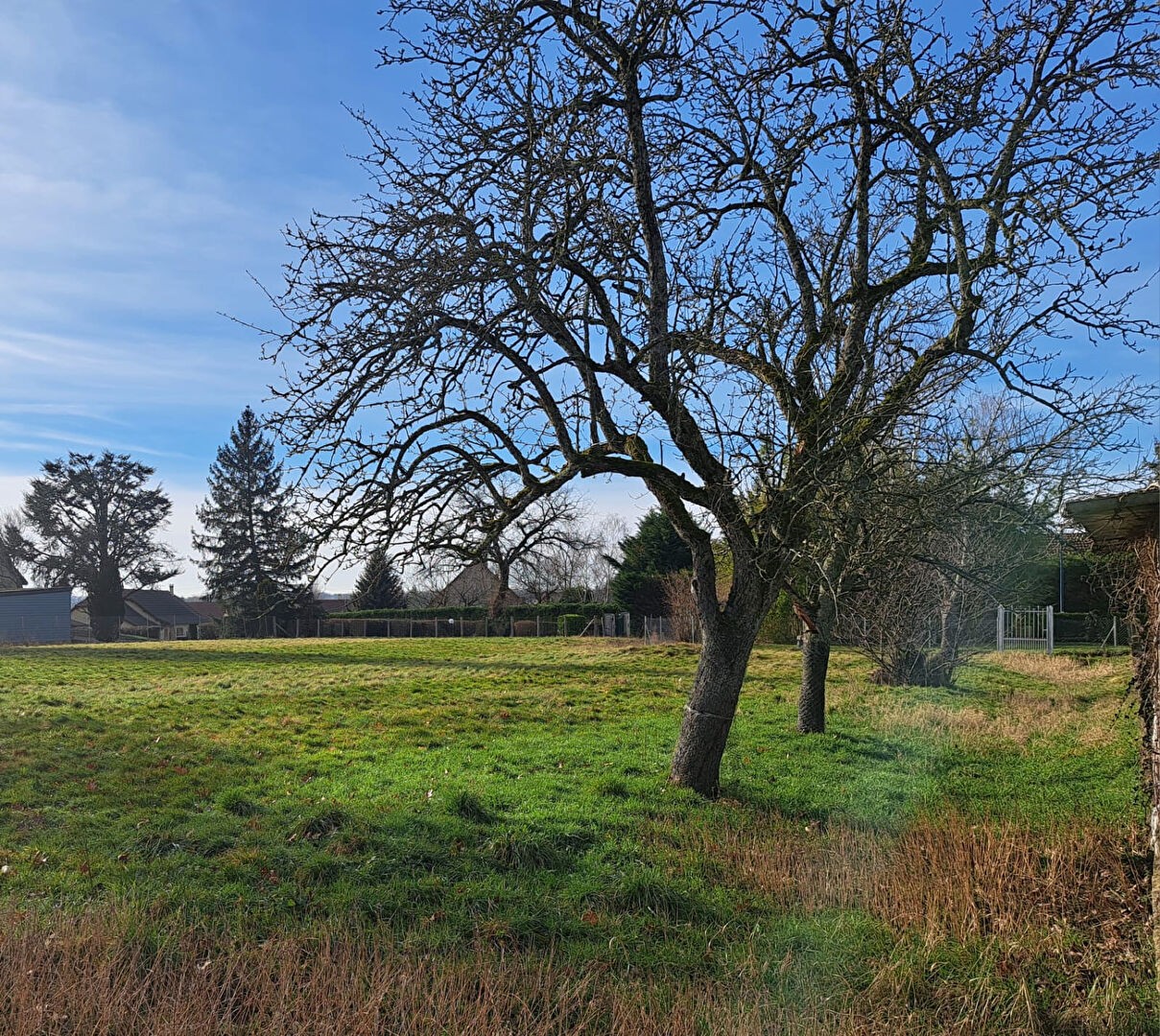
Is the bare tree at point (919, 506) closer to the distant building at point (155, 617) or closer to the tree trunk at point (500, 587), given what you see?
the tree trunk at point (500, 587)

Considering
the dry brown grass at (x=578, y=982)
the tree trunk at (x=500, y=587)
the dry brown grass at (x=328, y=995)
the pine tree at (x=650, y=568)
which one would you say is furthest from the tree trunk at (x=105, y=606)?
the dry brown grass at (x=328, y=995)

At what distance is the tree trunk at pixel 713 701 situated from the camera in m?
8.45

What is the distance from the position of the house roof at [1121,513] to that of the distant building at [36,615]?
46.7 m

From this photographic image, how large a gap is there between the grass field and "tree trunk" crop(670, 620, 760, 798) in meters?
0.31

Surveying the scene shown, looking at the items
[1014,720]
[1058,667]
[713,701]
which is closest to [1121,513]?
[713,701]

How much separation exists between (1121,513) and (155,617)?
65.4 m

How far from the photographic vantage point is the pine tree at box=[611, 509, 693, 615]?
35.3 m

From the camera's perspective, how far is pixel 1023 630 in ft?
92.7

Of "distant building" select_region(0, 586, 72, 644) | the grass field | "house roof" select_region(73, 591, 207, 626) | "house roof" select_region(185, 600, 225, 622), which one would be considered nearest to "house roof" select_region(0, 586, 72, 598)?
"distant building" select_region(0, 586, 72, 644)

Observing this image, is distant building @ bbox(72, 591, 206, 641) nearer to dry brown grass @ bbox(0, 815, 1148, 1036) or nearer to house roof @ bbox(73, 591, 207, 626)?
house roof @ bbox(73, 591, 207, 626)

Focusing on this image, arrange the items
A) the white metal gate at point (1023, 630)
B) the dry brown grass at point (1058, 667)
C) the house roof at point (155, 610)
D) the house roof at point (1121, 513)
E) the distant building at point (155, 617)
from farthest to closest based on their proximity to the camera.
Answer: the house roof at point (155, 610) → the distant building at point (155, 617) → the white metal gate at point (1023, 630) → the dry brown grass at point (1058, 667) → the house roof at point (1121, 513)

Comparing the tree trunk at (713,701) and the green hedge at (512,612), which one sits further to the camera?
the green hedge at (512,612)

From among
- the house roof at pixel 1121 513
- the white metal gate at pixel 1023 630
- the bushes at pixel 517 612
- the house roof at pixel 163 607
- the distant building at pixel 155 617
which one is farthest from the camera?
the house roof at pixel 163 607

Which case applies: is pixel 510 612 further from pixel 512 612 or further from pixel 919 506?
pixel 919 506
